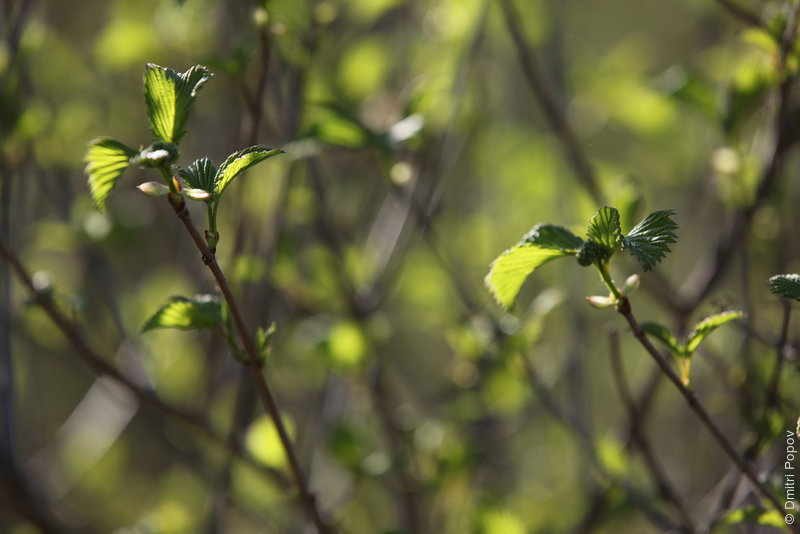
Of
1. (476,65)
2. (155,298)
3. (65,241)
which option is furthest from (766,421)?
(155,298)

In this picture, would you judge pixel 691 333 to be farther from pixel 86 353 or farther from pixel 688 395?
pixel 86 353

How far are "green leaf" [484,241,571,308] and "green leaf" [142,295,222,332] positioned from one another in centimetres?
24

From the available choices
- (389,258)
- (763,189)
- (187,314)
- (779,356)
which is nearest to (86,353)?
(187,314)

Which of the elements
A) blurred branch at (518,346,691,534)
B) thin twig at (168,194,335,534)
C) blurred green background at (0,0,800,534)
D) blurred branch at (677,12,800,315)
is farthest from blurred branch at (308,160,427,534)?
blurred branch at (677,12,800,315)

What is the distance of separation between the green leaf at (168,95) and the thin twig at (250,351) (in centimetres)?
6

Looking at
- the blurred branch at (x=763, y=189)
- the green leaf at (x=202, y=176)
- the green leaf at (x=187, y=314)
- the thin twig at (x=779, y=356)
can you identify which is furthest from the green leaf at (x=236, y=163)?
the blurred branch at (x=763, y=189)

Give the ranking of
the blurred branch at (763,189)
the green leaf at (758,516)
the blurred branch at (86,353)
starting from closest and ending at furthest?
the green leaf at (758,516) → the blurred branch at (86,353) → the blurred branch at (763,189)

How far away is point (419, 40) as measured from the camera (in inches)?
62.7

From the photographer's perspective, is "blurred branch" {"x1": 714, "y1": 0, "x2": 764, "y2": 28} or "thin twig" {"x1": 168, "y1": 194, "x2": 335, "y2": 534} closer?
"thin twig" {"x1": 168, "y1": 194, "x2": 335, "y2": 534}

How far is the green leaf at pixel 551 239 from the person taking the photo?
23.4 inches

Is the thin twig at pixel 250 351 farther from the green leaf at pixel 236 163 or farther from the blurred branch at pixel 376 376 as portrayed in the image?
the blurred branch at pixel 376 376

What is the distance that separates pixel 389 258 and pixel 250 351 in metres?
0.54

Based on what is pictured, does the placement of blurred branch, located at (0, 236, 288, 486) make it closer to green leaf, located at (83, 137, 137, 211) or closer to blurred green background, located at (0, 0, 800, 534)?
blurred green background, located at (0, 0, 800, 534)

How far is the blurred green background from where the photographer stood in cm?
98
